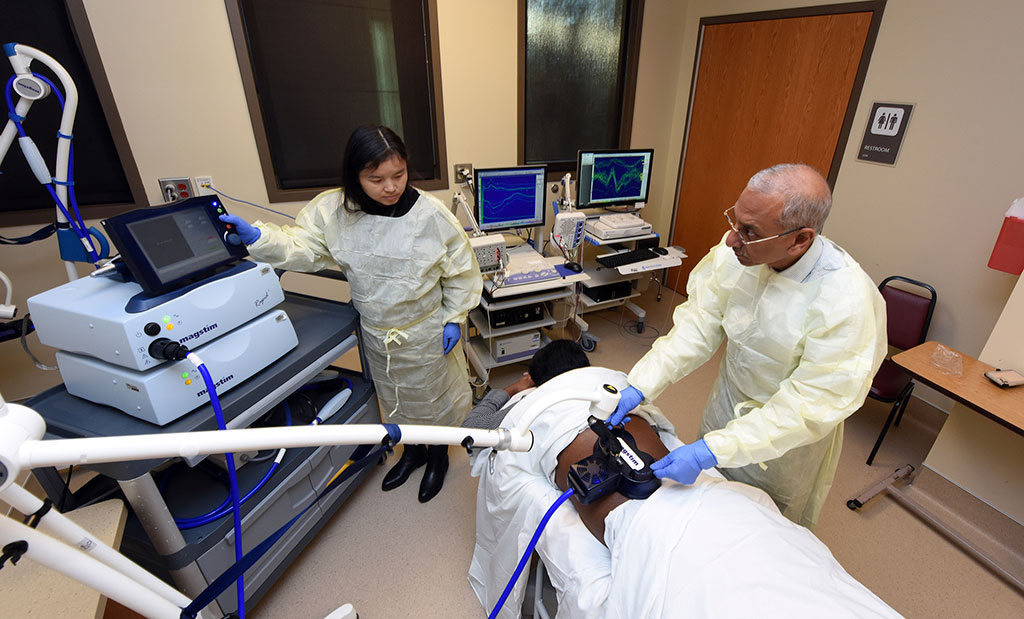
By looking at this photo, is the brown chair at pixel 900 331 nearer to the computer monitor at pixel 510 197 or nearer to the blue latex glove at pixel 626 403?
the blue latex glove at pixel 626 403

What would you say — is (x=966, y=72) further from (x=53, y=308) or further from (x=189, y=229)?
(x=53, y=308)

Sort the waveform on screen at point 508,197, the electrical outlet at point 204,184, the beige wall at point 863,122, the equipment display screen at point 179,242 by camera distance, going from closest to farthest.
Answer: the equipment display screen at point 179,242 < the beige wall at point 863,122 < the electrical outlet at point 204,184 < the waveform on screen at point 508,197

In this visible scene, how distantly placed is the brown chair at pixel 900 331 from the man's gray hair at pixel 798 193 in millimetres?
1546

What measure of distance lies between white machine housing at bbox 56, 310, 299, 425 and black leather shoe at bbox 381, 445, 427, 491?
36.9 inches

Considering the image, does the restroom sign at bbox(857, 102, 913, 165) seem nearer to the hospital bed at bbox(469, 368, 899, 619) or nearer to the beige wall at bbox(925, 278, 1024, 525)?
the beige wall at bbox(925, 278, 1024, 525)

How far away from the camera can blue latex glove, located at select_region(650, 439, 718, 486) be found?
3.34 ft

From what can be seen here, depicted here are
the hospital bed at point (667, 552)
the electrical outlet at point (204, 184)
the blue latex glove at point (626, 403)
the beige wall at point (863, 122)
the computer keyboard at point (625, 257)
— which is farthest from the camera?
the computer keyboard at point (625, 257)

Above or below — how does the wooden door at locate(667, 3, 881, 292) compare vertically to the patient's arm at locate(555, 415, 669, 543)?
above

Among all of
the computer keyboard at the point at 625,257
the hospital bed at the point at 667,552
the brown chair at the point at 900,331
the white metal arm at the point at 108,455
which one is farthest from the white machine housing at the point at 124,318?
the brown chair at the point at 900,331

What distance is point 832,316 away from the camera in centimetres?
99

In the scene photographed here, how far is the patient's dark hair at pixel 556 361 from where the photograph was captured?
156 centimetres

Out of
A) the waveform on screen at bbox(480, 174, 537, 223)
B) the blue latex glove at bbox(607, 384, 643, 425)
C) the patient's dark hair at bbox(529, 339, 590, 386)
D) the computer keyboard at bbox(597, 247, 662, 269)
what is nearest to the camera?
the blue latex glove at bbox(607, 384, 643, 425)

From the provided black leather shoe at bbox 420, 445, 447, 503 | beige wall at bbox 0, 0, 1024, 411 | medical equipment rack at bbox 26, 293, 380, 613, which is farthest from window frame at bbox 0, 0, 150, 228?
black leather shoe at bbox 420, 445, 447, 503

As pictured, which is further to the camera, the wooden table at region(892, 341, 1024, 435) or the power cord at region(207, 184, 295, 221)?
the power cord at region(207, 184, 295, 221)
